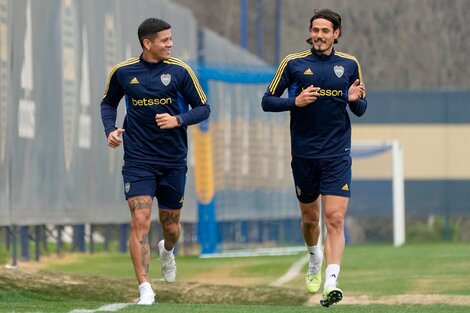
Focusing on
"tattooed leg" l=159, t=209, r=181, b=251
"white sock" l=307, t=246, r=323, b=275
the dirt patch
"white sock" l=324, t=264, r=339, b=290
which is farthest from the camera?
the dirt patch

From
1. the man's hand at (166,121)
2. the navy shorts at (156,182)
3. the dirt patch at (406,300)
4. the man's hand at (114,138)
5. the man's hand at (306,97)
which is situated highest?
the man's hand at (306,97)

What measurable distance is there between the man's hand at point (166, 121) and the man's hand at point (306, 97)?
34.9 inches

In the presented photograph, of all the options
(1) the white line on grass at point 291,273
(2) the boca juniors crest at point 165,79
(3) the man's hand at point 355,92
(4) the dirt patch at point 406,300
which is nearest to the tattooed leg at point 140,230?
(2) the boca juniors crest at point 165,79

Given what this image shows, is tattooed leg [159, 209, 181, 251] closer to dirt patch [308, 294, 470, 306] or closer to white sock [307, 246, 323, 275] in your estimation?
white sock [307, 246, 323, 275]

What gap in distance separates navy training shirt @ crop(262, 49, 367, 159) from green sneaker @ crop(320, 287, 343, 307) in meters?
1.32

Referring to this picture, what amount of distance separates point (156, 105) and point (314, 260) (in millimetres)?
1887

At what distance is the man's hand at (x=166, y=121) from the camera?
13.2 meters

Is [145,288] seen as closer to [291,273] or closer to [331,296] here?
[331,296]

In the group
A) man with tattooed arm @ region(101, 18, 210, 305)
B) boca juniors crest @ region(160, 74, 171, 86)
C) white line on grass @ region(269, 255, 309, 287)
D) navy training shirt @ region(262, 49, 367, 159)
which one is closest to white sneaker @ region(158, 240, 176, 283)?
man with tattooed arm @ region(101, 18, 210, 305)

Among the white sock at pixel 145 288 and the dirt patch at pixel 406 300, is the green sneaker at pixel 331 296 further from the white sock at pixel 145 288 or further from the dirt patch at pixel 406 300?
the dirt patch at pixel 406 300

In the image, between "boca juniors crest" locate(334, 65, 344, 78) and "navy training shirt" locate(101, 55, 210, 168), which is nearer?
"navy training shirt" locate(101, 55, 210, 168)

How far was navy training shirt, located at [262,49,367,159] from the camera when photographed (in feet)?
44.2

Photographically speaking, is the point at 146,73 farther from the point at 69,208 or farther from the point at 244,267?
the point at 244,267

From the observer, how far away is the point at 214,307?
40.5 feet
